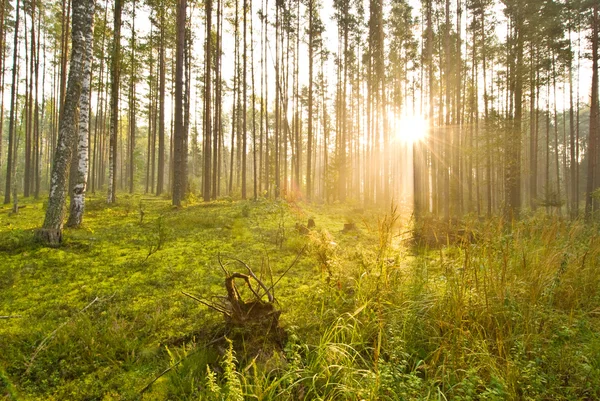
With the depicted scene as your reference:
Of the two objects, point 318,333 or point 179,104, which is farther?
point 179,104

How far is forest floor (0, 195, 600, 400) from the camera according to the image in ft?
6.31

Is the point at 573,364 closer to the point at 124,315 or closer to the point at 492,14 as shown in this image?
the point at 124,315

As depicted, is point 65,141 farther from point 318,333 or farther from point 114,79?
point 114,79

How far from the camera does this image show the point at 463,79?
74.1ft

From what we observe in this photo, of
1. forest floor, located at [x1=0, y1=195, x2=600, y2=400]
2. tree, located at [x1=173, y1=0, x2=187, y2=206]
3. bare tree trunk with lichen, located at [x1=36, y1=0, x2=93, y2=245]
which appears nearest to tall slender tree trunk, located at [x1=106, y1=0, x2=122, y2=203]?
tree, located at [x1=173, y1=0, x2=187, y2=206]

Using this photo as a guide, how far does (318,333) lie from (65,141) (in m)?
6.06

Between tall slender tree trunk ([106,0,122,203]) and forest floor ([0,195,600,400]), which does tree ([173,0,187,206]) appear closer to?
tall slender tree trunk ([106,0,122,203])

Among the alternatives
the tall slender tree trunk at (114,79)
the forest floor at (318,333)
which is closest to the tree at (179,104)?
the tall slender tree trunk at (114,79)

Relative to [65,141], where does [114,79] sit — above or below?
above

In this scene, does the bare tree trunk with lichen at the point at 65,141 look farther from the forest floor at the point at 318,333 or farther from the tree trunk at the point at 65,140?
the forest floor at the point at 318,333

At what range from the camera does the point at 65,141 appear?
5.56 metres

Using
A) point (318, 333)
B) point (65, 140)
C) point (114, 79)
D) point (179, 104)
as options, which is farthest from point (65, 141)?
point (114, 79)

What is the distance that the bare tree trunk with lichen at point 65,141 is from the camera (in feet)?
17.4

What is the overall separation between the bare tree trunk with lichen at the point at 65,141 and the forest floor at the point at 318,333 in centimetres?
76
